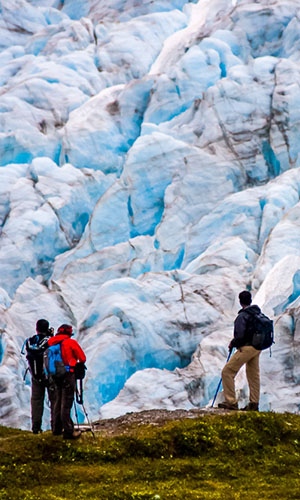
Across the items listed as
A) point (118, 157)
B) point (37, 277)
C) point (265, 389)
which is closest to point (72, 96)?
point (118, 157)

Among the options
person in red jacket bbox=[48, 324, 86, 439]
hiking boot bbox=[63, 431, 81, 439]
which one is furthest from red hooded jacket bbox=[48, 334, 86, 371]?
hiking boot bbox=[63, 431, 81, 439]

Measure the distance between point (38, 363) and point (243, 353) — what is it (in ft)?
13.1

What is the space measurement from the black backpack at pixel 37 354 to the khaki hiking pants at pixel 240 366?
360cm

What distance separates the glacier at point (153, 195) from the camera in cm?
2919

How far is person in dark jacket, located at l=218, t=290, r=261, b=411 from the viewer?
13.1 meters

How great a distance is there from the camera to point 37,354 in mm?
12828

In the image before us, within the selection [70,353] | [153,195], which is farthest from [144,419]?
[153,195]

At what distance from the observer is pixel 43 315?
3378 cm

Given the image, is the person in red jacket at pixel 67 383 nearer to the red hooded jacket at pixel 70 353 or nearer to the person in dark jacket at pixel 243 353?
the red hooded jacket at pixel 70 353

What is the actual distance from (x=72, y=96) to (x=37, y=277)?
61.4ft

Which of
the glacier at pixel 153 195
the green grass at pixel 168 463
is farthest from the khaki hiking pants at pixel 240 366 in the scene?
the glacier at pixel 153 195

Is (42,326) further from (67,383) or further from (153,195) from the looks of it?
(153,195)

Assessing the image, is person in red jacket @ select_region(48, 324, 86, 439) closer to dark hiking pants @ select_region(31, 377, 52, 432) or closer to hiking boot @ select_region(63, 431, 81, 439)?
hiking boot @ select_region(63, 431, 81, 439)

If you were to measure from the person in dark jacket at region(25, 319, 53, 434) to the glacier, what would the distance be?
12.6 m
